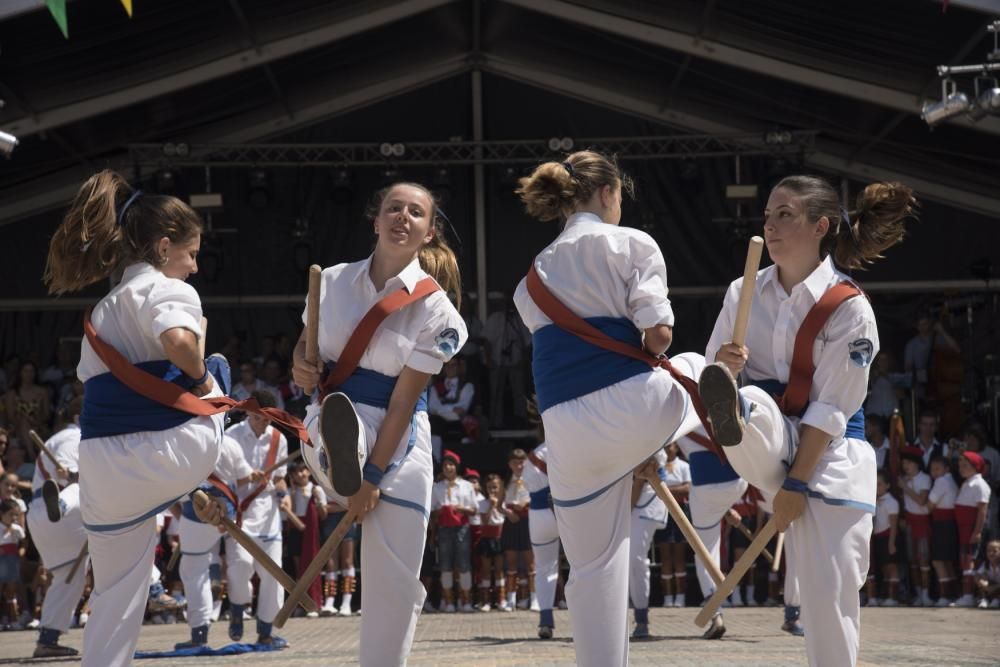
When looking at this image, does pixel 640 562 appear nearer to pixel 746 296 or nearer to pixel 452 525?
pixel 452 525

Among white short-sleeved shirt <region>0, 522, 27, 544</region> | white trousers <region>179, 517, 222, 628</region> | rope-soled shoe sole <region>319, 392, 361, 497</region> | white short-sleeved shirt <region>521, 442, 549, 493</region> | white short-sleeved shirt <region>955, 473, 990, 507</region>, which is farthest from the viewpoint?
white short-sleeved shirt <region>955, 473, 990, 507</region>

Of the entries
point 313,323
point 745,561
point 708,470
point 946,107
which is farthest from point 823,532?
point 946,107

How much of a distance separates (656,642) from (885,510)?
7492mm

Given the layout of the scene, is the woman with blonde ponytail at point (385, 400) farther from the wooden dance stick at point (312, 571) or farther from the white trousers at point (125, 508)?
the white trousers at point (125, 508)

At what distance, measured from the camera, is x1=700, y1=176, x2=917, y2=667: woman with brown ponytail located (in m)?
4.91

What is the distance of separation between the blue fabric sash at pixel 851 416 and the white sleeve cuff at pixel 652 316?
0.59 metres

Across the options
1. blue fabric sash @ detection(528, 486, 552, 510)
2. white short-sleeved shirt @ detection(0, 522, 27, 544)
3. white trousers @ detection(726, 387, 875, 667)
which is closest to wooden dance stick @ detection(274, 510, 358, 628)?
white trousers @ detection(726, 387, 875, 667)

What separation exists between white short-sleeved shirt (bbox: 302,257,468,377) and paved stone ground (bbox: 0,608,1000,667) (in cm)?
365

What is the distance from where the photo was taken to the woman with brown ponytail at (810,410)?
491cm

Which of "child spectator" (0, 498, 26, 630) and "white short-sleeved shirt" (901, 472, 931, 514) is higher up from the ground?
"white short-sleeved shirt" (901, 472, 931, 514)

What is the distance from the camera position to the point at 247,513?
11602 mm

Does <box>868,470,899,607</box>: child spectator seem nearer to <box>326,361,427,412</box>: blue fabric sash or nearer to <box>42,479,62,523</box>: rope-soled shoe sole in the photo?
<box>42,479,62,523</box>: rope-soled shoe sole

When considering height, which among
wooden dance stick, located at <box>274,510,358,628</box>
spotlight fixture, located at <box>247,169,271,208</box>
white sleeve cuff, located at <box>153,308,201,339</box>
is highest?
spotlight fixture, located at <box>247,169,271,208</box>

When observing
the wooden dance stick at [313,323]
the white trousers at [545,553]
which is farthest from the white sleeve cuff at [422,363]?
A: the white trousers at [545,553]
